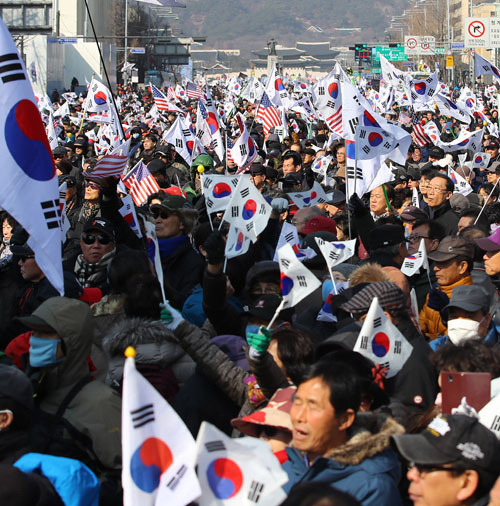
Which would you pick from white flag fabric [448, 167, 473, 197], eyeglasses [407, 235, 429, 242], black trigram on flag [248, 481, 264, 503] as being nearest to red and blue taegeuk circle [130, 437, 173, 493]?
black trigram on flag [248, 481, 264, 503]

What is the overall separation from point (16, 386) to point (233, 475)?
110 centimetres

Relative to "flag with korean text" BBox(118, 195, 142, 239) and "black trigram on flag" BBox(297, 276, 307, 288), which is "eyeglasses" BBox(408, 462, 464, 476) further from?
"flag with korean text" BBox(118, 195, 142, 239)

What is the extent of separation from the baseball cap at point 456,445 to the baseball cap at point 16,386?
1.39 meters

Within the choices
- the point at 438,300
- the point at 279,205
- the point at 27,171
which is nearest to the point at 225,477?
the point at 27,171

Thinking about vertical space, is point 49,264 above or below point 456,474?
above

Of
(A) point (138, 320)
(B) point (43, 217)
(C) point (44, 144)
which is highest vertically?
(C) point (44, 144)

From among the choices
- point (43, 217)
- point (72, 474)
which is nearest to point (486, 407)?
point (72, 474)

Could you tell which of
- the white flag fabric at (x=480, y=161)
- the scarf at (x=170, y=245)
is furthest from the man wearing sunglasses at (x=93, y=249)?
the white flag fabric at (x=480, y=161)

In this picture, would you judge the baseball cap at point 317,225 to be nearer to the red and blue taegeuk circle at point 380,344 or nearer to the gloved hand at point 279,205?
the gloved hand at point 279,205

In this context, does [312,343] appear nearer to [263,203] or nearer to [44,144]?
[44,144]

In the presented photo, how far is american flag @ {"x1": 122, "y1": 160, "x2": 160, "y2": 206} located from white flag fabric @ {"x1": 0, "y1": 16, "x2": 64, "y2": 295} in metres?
4.83

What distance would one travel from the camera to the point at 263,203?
6.48 metres

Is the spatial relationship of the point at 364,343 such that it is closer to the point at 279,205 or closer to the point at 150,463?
the point at 150,463

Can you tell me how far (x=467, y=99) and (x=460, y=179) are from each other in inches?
378
